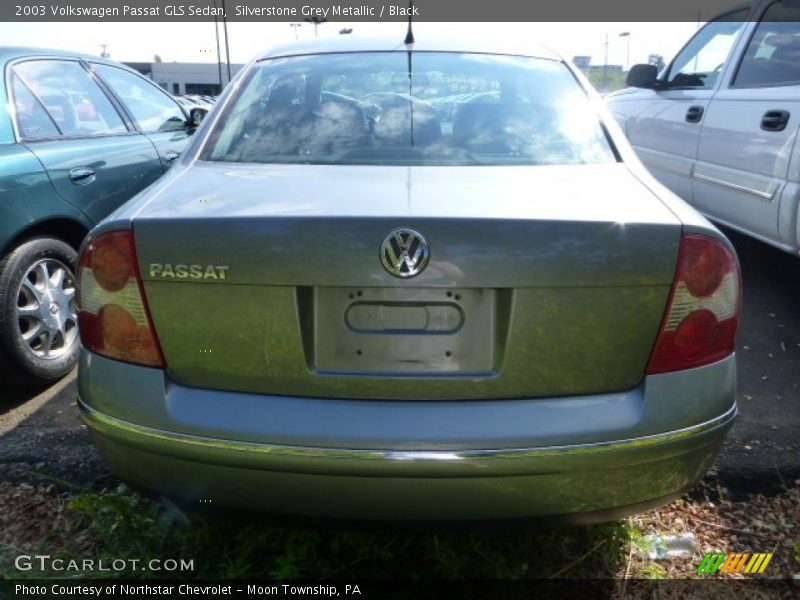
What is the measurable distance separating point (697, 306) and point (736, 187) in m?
2.82

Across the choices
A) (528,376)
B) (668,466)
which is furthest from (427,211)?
(668,466)

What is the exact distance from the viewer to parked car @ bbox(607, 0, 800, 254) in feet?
12.2

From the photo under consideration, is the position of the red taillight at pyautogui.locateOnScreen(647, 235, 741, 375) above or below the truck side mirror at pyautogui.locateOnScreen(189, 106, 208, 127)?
below

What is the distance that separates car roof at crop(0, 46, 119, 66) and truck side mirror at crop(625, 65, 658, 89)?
12.4 feet

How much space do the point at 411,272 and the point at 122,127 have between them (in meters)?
3.24

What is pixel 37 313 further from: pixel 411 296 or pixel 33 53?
pixel 411 296

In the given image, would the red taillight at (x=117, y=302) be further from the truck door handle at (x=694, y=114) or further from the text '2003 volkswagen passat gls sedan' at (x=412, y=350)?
the truck door handle at (x=694, y=114)

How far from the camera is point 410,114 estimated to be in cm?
254

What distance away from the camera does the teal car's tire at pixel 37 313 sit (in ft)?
10.5

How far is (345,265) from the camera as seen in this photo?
1.68 metres

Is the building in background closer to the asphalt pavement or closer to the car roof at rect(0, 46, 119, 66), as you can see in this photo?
the car roof at rect(0, 46, 119, 66)

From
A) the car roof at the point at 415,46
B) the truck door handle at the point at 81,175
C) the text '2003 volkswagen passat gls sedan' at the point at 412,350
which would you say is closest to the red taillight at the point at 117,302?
the text '2003 volkswagen passat gls sedan' at the point at 412,350

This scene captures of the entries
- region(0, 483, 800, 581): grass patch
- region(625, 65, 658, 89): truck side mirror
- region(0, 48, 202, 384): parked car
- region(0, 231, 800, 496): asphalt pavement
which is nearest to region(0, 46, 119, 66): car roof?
region(0, 48, 202, 384): parked car

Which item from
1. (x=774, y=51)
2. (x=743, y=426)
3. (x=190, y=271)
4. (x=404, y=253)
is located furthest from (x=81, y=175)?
(x=774, y=51)
